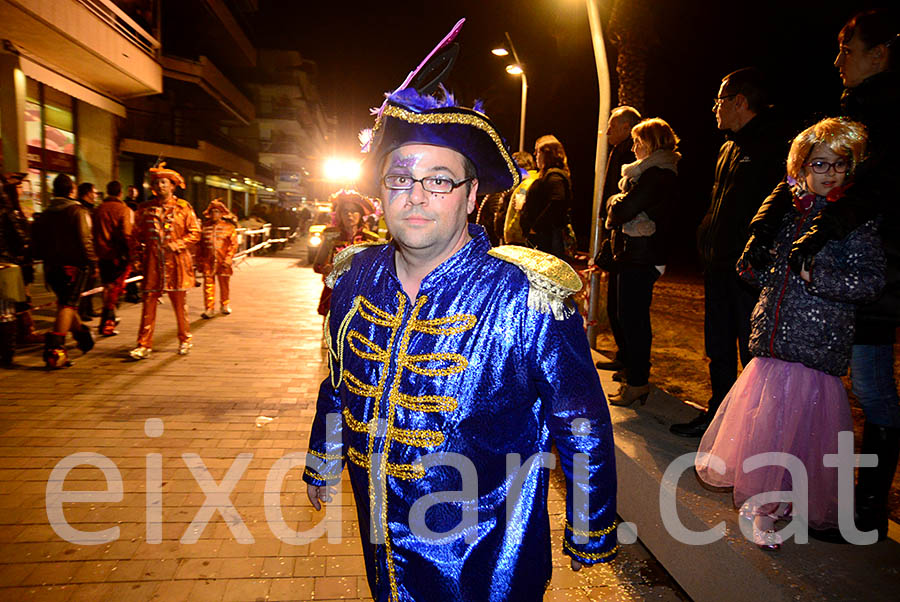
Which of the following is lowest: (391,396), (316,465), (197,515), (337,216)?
(197,515)

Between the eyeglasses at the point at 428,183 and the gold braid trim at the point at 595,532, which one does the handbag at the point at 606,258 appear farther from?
the gold braid trim at the point at 595,532

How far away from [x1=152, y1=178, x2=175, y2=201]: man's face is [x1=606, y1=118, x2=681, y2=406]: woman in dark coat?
580 centimetres

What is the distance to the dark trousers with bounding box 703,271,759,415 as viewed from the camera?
3746 millimetres

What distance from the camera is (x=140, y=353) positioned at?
23.0 feet

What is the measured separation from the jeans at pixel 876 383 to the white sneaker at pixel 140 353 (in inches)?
295

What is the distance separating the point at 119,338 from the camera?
26.4ft

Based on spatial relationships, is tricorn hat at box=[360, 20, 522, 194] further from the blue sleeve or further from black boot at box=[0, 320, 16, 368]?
black boot at box=[0, 320, 16, 368]

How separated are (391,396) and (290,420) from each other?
12.9ft

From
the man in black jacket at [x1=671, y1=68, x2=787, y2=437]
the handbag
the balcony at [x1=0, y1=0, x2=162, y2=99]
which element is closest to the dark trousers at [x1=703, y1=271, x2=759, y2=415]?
the man in black jacket at [x1=671, y1=68, x2=787, y2=437]

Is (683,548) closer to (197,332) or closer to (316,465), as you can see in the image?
(316,465)

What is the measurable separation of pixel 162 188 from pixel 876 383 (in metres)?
7.71

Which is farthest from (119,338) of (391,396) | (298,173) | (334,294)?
(298,173)

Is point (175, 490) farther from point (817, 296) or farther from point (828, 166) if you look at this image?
point (828, 166)

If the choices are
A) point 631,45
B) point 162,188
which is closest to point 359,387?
point 162,188
